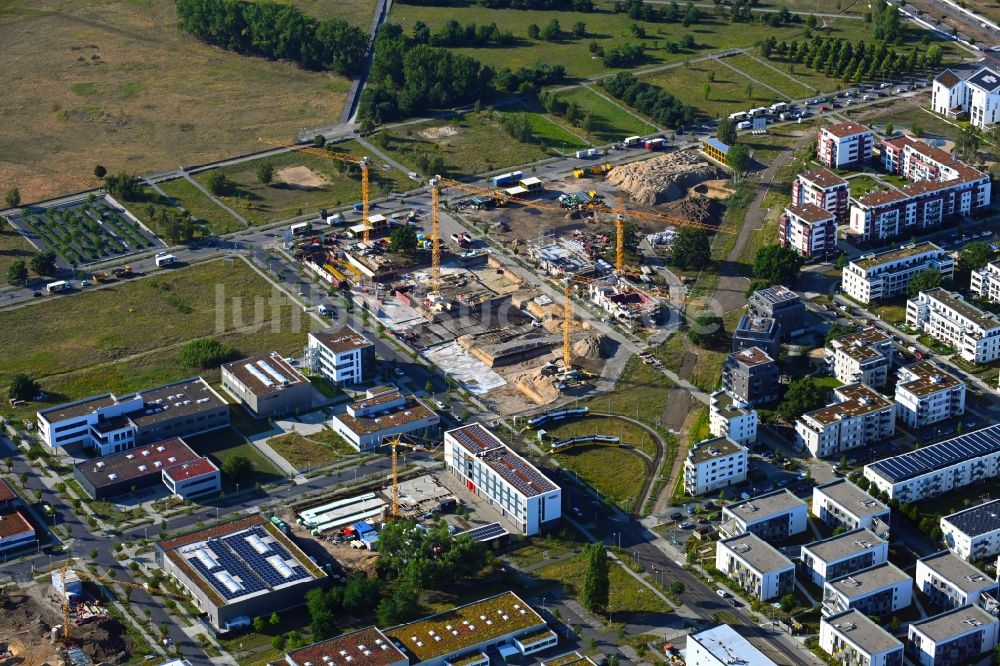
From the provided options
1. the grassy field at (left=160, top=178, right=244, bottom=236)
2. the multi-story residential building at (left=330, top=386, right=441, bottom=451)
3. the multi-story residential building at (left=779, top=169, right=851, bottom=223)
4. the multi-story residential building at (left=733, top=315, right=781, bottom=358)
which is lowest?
→ the multi-story residential building at (left=330, top=386, right=441, bottom=451)

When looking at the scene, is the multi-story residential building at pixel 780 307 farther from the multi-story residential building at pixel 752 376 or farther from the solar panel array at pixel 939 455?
the solar panel array at pixel 939 455

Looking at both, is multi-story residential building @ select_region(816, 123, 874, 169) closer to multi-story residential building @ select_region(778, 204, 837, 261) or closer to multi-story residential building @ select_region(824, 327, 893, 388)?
multi-story residential building @ select_region(778, 204, 837, 261)

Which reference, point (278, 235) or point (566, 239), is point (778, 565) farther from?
point (278, 235)

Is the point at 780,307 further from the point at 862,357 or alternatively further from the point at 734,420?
the point at 734,420

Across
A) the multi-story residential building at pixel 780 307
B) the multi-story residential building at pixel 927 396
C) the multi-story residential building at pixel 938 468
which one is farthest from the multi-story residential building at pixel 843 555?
the multi-story residential building at pixel 780 307

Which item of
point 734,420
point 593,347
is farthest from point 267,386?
point 734,420

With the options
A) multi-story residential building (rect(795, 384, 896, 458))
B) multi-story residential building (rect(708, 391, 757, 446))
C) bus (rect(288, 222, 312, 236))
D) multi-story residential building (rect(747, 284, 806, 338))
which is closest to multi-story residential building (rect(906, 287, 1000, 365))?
multi-story residential building (rect(747, 284, 806, 338))

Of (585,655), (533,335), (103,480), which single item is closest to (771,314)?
(533,335)
